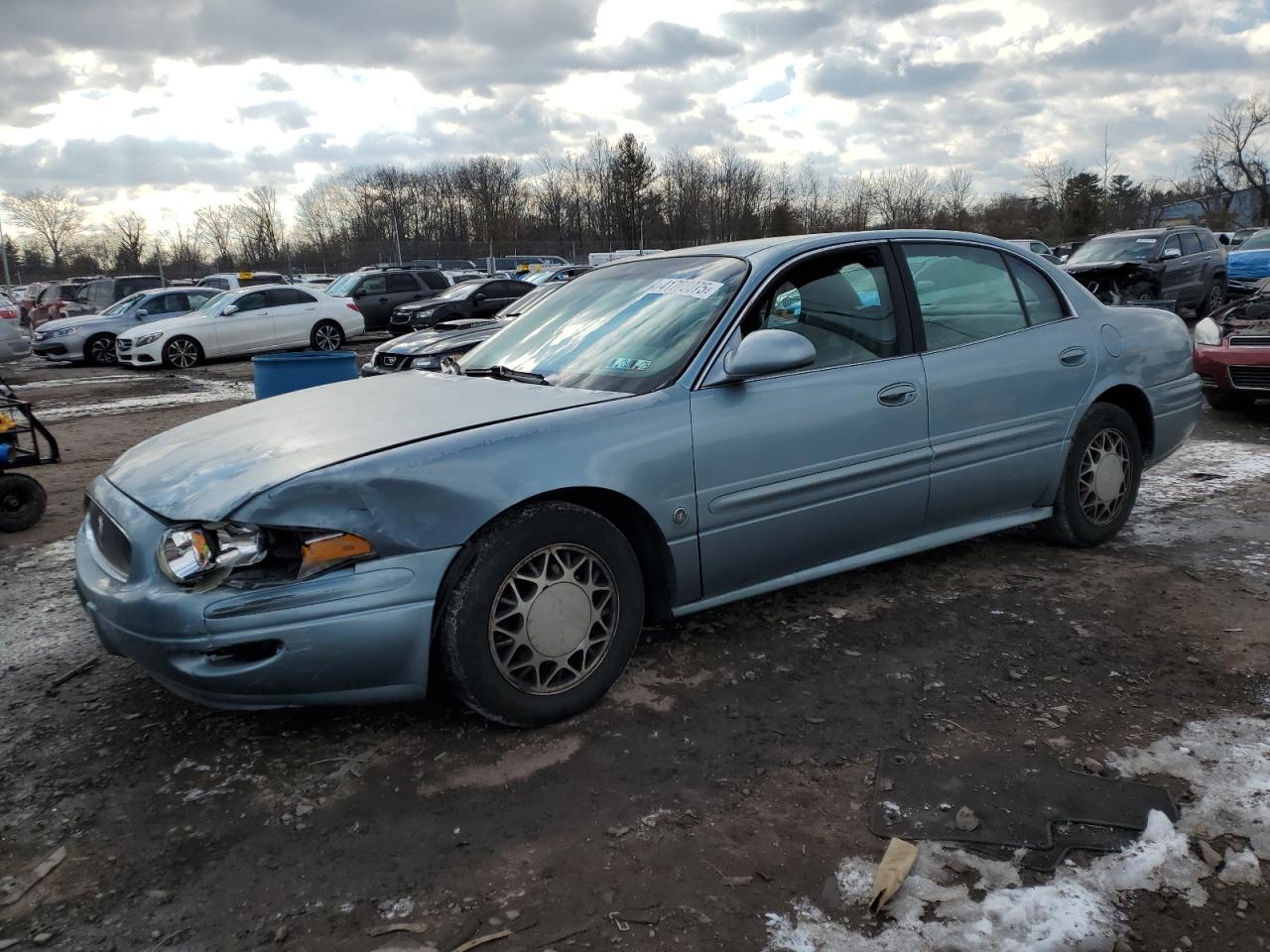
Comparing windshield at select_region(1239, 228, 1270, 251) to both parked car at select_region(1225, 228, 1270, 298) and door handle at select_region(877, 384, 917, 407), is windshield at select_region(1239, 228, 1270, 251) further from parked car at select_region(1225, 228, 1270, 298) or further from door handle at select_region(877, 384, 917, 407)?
door handle at select_region(877, 384, 917, 407)

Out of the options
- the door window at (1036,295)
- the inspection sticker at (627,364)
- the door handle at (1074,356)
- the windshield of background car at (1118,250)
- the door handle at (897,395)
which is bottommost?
the door handle at (897,395)

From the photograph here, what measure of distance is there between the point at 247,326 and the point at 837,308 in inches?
610

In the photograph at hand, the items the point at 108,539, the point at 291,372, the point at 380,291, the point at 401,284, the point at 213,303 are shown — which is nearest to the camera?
the point at 108,539

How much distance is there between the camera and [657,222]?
6325 cm

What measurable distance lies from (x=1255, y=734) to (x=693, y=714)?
1725 mm

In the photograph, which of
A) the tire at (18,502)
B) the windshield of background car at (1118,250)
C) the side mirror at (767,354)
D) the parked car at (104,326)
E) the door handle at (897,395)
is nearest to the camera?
the side mirror at (767,354)

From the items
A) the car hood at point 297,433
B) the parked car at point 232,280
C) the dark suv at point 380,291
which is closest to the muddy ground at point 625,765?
the car hood at point 297,433

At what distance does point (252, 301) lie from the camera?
16.9 metres

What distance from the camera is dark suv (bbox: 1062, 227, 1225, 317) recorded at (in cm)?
1409

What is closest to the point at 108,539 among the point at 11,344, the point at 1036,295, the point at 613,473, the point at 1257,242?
the point at 613,473

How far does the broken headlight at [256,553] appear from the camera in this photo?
8.38ft

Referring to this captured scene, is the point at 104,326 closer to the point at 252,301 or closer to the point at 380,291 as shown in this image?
the point at 252,301

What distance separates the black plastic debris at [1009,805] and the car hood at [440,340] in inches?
270

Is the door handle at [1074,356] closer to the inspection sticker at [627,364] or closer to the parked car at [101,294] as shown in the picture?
the inspection sticker at [627,364]
